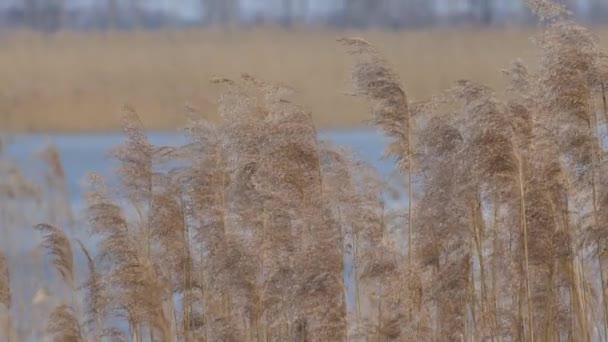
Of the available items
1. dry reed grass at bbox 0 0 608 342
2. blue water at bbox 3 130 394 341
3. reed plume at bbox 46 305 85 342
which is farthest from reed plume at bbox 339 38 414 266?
reed plume at bbox 46 305 85 342

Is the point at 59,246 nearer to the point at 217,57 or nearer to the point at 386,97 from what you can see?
the point at 386,97

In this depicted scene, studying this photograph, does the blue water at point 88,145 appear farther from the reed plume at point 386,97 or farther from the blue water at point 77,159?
the reed plume at point 386,97

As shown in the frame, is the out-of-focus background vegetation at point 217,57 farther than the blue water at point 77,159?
Yes

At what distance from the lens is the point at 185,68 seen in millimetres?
23250

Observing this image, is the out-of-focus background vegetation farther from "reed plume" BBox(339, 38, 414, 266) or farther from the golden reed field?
"reed plume" BBox(339, 38, 414, 266)

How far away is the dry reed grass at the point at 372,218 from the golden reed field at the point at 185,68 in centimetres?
1472

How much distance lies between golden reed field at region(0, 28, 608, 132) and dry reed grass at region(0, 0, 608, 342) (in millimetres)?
14720

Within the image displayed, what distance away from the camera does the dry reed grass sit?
13.5 ft

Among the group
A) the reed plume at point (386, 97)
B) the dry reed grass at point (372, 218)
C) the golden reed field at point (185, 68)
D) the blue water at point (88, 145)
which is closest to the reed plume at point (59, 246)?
the dry reed grass at point (372, 218)

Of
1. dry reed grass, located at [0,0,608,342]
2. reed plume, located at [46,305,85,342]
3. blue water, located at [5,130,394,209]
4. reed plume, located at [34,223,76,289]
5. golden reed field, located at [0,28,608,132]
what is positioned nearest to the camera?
dry reed grass, located at [0,0,608,342]

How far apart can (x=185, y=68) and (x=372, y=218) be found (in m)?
19.1

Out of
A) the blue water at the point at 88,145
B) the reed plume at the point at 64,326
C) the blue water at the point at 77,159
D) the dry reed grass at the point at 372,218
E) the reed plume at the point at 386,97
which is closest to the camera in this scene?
the dry reed grass at the point at 372,218

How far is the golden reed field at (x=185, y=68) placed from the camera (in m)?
20.7

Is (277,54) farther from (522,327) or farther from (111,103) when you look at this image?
(522,327)
